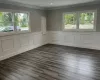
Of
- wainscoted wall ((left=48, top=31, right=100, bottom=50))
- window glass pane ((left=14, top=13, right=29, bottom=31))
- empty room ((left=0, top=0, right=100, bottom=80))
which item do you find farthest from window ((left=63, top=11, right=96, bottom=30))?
window glass pane ((left=14, top=13, right=29, bottom=31))

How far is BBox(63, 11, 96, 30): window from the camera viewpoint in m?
5.33

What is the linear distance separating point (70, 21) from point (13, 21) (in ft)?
10.9

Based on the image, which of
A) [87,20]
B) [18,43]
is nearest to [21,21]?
[18,43]

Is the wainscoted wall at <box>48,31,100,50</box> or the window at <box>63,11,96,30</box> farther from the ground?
the window at <box>63,11,96,30</box>

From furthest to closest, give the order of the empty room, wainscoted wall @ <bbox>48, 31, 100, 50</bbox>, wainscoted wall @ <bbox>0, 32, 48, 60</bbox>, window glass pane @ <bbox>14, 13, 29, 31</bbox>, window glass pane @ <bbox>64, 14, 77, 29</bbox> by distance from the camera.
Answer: window glass pane @ <bbox>64, 14, 77, 29</bbox>
wainscoted wall @ <bbox>48, 31, 100, 50</bbox>
window glass pane @ <bbox>14, 13, 29, 31</bbox>
wainscoted wall @ <bbox>0, 32, 48, 60</bbox>
the empty room

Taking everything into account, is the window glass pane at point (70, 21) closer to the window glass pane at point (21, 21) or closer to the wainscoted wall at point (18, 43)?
the wainscoted wall at point (18, 43)

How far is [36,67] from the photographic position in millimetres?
3350

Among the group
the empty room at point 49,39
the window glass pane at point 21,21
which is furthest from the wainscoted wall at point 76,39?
the window glass pane at point 21,21

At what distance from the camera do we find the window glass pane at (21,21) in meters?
4.80

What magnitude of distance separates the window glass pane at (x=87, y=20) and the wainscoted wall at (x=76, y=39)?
1.31ft

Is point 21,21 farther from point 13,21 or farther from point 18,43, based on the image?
point 18,43

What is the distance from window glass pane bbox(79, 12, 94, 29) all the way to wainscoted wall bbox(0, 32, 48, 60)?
2.64 metres

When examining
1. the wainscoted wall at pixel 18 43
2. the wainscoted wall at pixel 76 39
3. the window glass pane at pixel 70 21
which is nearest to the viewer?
the wainscoted wall at pixel 18 43

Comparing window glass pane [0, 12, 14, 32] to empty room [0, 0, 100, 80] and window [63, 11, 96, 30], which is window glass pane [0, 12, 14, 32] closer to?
empty room [0, 0, 100, 80]
